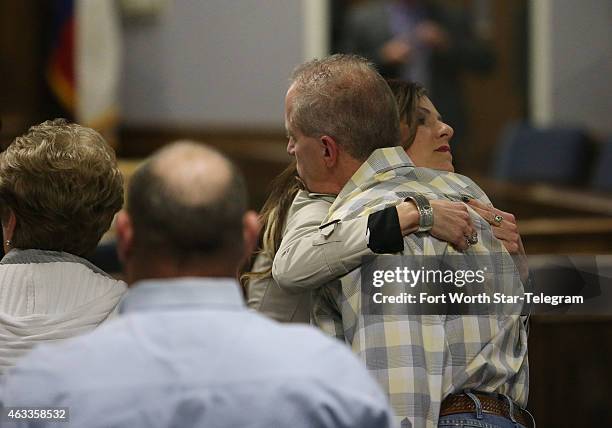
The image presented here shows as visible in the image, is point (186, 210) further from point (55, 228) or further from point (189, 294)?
point (55, 228)

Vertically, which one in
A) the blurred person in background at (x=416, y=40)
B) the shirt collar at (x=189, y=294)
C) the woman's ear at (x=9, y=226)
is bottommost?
the blurred person in background at (x=416, y=40)

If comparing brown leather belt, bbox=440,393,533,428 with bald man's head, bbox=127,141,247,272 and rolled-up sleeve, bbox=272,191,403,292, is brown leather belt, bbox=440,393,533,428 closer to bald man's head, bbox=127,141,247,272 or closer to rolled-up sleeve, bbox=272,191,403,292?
rolled-up sleeve, bbox=272,191,403,292

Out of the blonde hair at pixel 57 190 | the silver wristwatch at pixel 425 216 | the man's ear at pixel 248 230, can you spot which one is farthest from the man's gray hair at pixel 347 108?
the man's ear at pixel 248 230

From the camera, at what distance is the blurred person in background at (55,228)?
1.83 metres

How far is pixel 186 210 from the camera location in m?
1.38

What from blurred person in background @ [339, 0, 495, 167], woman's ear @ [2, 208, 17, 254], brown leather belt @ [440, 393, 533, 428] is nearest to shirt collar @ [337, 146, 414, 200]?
brown leather belt @ [440, 393, 533, 428]

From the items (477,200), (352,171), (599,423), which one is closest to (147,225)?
(352,171)

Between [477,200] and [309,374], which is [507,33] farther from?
[309,374]

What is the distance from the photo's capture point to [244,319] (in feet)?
4.50

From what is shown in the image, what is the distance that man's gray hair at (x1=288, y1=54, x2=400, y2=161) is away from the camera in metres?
1.97

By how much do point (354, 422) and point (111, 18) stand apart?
603cm

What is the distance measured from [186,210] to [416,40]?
20.0 ft

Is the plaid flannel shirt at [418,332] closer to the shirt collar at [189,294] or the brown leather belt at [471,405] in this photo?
the brown leather belt at [471,405]

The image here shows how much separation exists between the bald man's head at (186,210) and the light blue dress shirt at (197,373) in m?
0.04
